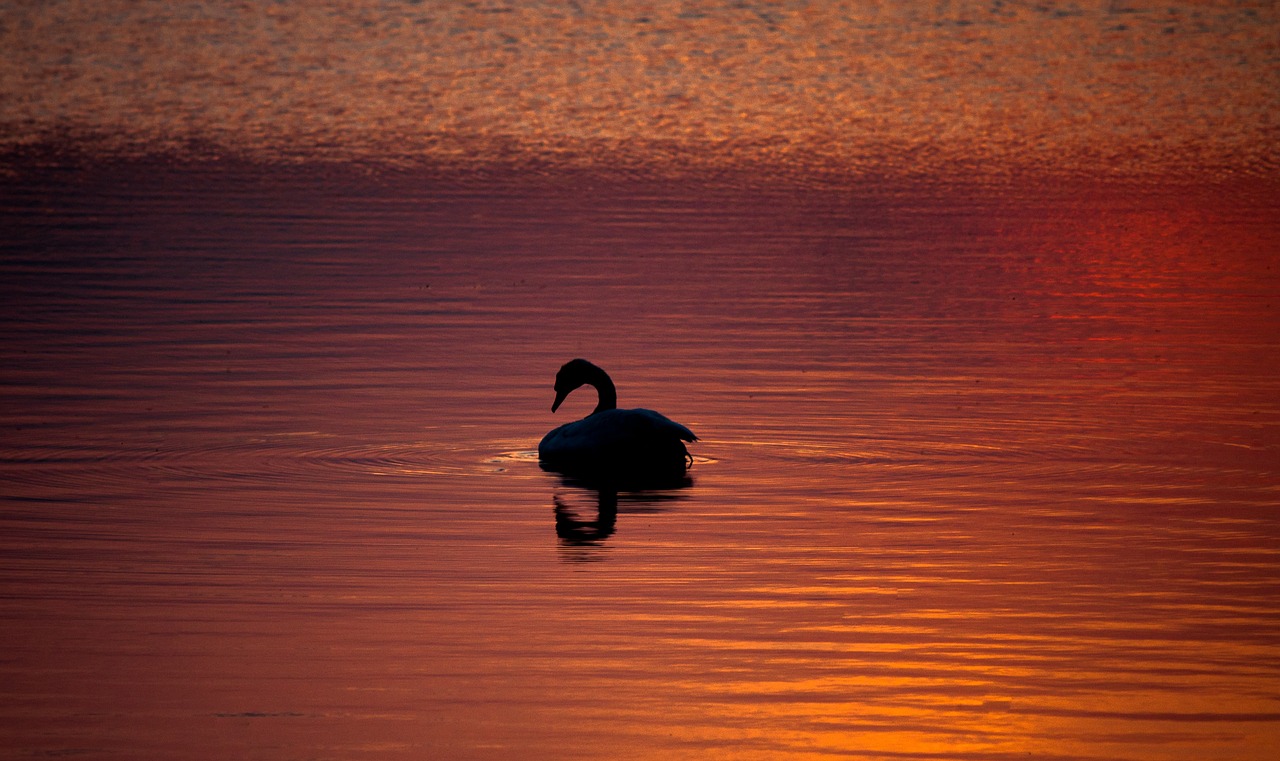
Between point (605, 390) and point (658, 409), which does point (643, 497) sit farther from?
point (658, 409)

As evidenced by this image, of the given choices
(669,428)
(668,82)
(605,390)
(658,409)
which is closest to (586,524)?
(669,428)

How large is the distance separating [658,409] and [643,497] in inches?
124

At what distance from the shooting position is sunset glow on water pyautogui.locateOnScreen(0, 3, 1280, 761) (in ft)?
35.2

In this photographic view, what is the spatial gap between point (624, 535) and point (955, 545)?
2.22m

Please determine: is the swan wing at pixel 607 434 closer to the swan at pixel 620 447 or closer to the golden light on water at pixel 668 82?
the swan at pixel 620 447

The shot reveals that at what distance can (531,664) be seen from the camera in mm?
11219

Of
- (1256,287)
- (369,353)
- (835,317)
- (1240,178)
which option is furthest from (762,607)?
(1240,178)

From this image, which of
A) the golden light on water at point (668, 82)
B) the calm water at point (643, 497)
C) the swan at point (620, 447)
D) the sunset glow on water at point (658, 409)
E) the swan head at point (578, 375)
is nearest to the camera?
the calm water at point (643, 497)

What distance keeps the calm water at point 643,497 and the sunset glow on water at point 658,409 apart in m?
0.05

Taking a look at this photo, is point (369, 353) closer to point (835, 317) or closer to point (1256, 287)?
point (835, 317)

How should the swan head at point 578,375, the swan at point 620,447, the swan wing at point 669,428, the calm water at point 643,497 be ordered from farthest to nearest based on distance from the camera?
1. the swan head at point 578,375
2. the swan at point 620,447
3. the swan wing at point 669,428
4. the calm water at point 643,497

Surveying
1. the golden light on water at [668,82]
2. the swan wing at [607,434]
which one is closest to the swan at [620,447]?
the swan wing at [607,434]

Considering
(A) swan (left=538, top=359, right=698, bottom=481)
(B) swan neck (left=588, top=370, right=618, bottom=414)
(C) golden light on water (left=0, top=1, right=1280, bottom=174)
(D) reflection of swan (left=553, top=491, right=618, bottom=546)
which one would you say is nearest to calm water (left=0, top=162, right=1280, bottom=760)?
(D) reflection of swan (left=553, top=491, right=618, bottom=546)

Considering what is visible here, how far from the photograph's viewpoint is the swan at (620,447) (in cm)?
1697
